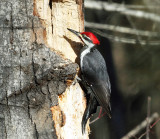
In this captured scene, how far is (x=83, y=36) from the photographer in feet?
11.8

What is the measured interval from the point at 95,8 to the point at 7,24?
476 cm

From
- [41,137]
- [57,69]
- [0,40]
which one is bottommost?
[41,137]

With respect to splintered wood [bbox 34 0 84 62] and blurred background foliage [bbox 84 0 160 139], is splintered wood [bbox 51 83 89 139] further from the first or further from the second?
blurred background foliage [bbox 84 0 160 139]

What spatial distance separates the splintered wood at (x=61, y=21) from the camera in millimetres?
2881

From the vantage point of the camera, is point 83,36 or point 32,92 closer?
point 32,92

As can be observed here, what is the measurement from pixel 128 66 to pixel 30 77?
5.07 meters

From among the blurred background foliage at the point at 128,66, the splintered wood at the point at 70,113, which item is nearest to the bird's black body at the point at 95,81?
the splintered wood at the point at 70,113

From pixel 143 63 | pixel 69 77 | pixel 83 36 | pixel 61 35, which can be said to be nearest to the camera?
pixel 69 77

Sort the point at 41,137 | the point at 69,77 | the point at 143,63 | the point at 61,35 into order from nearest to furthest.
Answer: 1. the point at 41,137
2. the point at 69,77
3. the point at 61,35
4. the point at 143,63

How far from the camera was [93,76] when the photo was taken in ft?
12.1

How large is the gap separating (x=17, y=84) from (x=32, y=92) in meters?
0.14

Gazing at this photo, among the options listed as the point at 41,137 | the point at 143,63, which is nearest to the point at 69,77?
the point at 41,137

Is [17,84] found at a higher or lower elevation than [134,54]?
higher

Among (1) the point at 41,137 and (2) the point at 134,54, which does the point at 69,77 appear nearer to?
(1) the point at 41,137
